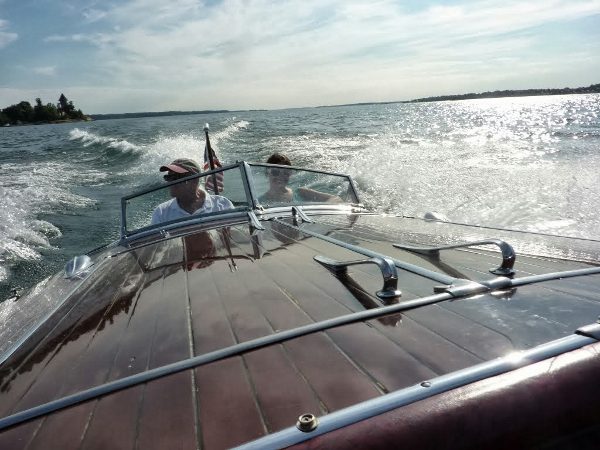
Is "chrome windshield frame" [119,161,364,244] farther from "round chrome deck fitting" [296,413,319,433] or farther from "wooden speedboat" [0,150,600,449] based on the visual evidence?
"round chrome deck fitting" [296,413,319,433]

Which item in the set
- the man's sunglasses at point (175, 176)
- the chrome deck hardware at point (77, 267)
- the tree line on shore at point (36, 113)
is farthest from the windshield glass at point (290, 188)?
the tree line on shore at point (36, 113)

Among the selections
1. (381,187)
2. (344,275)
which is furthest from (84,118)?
(344,275)

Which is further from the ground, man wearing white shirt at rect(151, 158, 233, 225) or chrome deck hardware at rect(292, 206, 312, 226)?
man wearing white shirt at rect(151, 158, 233, 225)

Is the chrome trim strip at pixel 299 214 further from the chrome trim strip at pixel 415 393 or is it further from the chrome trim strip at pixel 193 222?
the chrome trim strip at pixel 415 393

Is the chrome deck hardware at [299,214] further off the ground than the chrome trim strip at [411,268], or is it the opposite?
the chrome trim strip at [411,268]

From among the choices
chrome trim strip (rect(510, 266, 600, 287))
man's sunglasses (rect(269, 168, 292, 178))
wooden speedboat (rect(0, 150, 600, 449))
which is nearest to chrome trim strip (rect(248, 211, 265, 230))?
wooden speedboat (rect(0, 150, 600, 449))

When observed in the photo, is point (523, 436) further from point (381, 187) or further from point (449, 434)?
point (381, 187)

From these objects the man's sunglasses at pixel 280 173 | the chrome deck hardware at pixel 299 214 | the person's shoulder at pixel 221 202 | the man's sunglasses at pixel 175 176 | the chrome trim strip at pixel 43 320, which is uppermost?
the man's sunglasses at pixel 175 176

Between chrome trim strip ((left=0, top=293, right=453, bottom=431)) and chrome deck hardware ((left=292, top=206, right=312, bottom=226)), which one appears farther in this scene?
chrome deck hardware ((left=292, top=206, right=312, bottom=226))

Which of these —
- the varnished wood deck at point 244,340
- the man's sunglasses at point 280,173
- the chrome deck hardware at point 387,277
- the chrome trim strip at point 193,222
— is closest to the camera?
the varnished wood deck at point 244,340

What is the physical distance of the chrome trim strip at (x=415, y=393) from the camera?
81 centimetres

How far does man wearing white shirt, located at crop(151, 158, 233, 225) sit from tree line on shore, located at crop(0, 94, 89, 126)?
303ft

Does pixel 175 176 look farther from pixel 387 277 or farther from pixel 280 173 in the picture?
pixel 387 277

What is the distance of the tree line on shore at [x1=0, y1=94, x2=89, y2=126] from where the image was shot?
80.8 m
